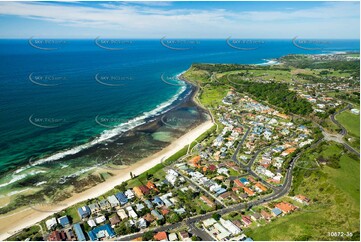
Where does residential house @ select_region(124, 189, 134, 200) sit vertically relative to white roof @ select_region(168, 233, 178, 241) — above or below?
above

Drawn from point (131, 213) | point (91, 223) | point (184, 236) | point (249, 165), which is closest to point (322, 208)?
point (249, 165)

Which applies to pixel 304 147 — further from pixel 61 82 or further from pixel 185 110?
pixel 61 82

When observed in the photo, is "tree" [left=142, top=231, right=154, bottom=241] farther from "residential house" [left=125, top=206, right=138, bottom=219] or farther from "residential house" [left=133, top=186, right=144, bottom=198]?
"residential house" [left=133, top=186, right=144, bottom=198]

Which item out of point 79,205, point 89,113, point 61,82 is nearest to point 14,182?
point 79,205

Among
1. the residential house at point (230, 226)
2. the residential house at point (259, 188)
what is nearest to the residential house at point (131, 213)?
the residential house at point (230, 226)

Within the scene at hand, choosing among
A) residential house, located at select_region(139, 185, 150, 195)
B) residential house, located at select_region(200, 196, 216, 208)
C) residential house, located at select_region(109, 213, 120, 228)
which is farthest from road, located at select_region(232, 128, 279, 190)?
residential house, located at select_region(109, 213, 120, 228)
